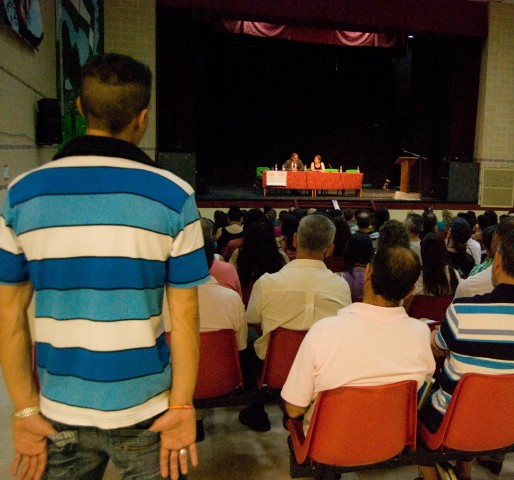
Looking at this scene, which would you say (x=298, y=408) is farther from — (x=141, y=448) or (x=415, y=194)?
(x=415, y=194)

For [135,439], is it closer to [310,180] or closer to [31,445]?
[31,445]

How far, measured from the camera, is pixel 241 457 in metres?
2.24

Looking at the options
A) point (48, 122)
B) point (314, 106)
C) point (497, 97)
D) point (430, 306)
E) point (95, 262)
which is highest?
point (314, 106)

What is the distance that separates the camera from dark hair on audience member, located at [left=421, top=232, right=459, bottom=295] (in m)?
2.58

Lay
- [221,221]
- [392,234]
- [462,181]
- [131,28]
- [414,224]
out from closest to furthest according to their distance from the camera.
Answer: [392,234], [414,224], [221,221], [131,28], [462,181]

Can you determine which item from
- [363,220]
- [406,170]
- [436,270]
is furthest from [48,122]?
[406,170]

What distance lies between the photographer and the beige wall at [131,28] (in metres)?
8.43

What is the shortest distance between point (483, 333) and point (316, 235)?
904mm

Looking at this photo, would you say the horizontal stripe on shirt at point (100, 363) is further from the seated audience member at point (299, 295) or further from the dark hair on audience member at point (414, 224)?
the dark hair on audience member at point (414, 224)

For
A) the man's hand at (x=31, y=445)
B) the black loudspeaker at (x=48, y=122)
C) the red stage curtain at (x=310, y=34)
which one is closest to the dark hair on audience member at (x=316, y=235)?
the man's hand at (x=31, y=445)

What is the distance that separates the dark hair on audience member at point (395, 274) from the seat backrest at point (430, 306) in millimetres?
928

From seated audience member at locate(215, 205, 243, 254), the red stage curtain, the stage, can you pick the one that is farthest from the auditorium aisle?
the red stage curtain

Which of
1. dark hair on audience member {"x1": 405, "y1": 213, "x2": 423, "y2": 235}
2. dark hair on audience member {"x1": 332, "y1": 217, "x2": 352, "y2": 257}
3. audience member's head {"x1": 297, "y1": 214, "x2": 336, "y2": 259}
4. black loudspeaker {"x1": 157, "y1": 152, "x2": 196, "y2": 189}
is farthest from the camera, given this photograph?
black loudspeaker {"x1": 157, "y1": 152, "x2": 196, "y2": 189}

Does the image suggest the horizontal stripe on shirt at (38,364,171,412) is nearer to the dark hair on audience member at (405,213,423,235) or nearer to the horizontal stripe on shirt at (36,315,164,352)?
the horizontal stripe on shirt at (36,315,164,352)
